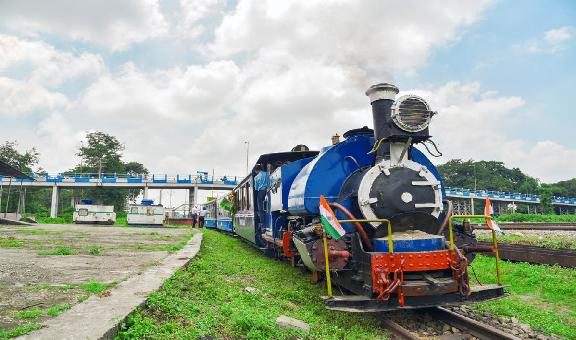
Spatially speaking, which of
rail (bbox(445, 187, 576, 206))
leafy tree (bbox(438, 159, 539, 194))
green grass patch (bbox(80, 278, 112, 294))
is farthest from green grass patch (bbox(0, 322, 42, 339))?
leafy tree (bbox(438, 159, 539, 194))

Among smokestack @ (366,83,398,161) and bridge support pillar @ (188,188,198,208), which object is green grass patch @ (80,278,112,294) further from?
bridge support pillar @ (188,188,198,208)

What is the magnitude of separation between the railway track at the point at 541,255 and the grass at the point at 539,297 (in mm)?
336

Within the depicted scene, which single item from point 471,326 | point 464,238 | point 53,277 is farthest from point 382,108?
point 53,277

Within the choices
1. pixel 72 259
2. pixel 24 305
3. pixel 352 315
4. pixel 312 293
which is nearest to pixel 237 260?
pixel 72 259

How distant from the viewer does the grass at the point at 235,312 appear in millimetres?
4578

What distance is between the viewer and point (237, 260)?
11953 mm

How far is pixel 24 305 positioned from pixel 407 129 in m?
5.31

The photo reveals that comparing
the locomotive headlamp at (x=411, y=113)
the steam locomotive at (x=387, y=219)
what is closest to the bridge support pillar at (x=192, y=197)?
the steam locomotive at (x=387, y=219)

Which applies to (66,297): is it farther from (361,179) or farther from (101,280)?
(361,179)

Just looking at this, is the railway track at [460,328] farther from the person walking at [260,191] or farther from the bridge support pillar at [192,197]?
the bridge support pillar at [192,197]

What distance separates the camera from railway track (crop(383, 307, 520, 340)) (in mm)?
4863

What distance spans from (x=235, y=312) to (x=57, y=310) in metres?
1.99

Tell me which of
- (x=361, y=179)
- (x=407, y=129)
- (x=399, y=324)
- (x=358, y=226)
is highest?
(x=407, y=129)

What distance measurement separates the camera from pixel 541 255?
428 inches
